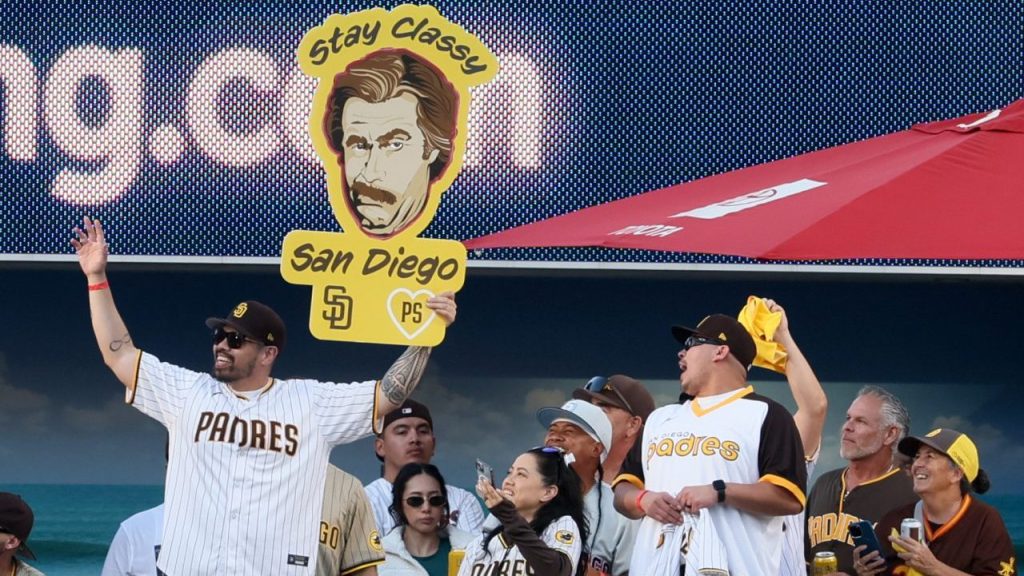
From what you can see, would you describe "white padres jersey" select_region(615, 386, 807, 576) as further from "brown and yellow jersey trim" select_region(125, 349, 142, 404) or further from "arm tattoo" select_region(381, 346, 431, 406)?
"brown and yellow jersey trim" select_region(125, 349, 142, 404)

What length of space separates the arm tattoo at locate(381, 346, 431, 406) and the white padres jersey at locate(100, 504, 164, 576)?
1190 mm

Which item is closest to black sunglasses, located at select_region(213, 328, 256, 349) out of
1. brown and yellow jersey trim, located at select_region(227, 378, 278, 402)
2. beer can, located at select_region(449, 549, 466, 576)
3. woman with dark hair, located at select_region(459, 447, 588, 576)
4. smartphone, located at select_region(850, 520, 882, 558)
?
brown and yellow jersey trim, located at select_region(227, 378, 278, 402)

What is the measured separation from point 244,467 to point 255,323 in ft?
1.36

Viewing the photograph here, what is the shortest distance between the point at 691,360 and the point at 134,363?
1.56 m

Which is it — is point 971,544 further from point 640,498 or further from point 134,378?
point 134,378

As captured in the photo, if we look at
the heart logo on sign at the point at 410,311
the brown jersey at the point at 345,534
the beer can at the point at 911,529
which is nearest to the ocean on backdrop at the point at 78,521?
the brown jersey at the point at 345,534

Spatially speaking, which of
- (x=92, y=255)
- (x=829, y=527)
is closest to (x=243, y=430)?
(x=92, y=255)

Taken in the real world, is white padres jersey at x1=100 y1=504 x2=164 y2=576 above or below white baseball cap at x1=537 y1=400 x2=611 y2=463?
below

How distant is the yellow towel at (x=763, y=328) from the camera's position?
4934 mm

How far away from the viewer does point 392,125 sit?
15.8 feet

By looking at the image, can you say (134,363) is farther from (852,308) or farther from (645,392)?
(852,308)

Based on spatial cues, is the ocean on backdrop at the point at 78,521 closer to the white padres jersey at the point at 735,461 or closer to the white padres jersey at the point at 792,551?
the white padres jersey at the point at 792,551

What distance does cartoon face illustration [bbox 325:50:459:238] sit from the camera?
4.80 metres

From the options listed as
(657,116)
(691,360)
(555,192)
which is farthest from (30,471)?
(691,360)
